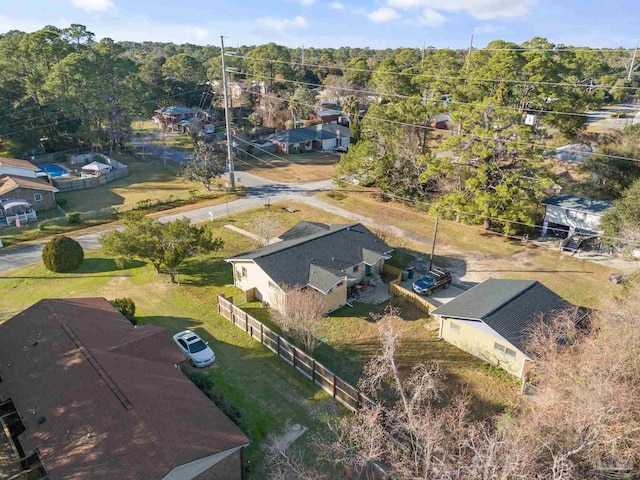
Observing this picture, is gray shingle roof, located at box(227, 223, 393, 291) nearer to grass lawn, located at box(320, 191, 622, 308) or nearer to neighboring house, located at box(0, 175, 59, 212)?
grass lawn, located at box(320, 191, 622, 308)

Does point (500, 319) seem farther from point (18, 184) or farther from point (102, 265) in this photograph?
point (18, 184)

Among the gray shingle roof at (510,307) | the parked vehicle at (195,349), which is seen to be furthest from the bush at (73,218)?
the gray shingle roof at (510,307)

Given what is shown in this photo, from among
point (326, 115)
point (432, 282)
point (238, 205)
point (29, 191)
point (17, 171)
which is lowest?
point (432, 282)

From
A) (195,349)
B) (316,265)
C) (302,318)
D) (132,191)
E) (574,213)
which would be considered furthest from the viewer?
(132,191)

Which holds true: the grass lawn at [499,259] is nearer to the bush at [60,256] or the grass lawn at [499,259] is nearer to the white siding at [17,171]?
the bush at [60,256]

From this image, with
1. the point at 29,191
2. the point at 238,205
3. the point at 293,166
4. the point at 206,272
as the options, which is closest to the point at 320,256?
the point at 206,272

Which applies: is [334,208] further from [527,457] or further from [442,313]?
[527,457]
